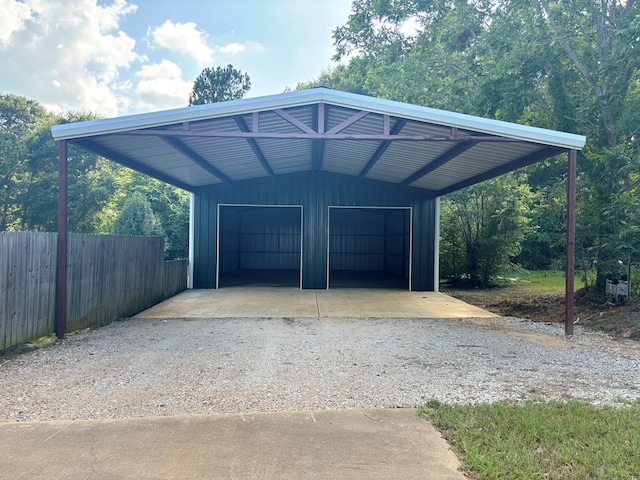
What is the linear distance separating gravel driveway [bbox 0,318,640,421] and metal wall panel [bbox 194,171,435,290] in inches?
176

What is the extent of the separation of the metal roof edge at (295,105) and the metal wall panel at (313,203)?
523cm

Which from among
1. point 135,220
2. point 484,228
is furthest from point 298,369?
point 135,220

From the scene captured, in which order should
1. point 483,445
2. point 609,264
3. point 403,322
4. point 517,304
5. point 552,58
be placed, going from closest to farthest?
1. point 483,445
2. point 403,322
3. point 609,264
4. point 552,58
5. point 517,304

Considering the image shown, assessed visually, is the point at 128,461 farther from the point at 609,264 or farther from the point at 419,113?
the point at 609,264

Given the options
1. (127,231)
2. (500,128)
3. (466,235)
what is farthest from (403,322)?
(127,231)

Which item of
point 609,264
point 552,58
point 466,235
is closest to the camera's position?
point 609,264

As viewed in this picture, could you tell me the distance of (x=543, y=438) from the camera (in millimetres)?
2551

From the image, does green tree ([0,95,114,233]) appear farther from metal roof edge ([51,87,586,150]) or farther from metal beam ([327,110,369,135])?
metal beam ([327,110,369,135])

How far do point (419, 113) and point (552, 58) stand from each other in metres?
4.41

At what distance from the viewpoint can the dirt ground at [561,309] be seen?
236 inches

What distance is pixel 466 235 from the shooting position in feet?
40.0

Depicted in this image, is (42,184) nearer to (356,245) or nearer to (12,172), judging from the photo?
(12,172)

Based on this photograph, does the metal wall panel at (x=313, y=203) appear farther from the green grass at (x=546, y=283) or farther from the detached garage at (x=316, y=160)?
the green grass at (x=546, y=283)

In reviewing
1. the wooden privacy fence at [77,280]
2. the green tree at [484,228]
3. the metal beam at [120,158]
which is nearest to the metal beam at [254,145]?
the metal beam at [120,158]
